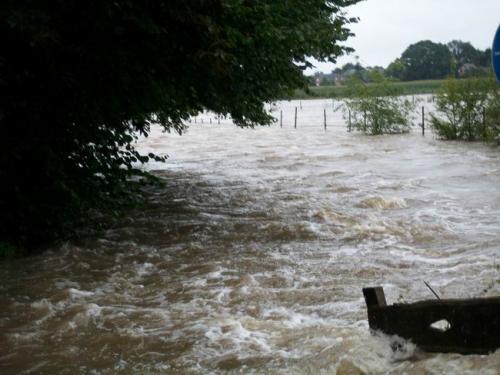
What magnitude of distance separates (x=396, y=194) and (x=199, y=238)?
651cm

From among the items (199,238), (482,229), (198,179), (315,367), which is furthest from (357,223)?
(198,179)

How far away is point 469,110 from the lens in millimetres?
32250

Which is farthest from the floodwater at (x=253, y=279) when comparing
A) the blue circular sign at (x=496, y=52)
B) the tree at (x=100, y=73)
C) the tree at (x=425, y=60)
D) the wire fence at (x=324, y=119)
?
the tree at (x=425, y=60)

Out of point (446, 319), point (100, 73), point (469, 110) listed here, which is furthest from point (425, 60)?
point (446, 319)

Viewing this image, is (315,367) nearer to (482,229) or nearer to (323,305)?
(323,305)

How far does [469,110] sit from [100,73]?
2701 cm

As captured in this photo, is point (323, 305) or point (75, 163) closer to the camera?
→ point (323, 305)

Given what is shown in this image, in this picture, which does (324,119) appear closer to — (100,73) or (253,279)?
(100,73)

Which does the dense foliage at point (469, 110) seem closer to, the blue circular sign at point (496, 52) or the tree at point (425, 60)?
the blue circular sign at point (496, 52)

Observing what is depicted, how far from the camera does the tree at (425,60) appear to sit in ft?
336

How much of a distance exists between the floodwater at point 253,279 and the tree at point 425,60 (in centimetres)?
8907

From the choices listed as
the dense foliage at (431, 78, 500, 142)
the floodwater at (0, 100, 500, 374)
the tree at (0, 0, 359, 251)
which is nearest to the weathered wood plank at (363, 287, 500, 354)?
the floodwater at (0, 100, 500, 374)

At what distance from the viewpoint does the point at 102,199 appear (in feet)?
32.7

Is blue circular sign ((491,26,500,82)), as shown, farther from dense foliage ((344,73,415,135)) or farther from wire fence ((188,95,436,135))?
dense foliage ((344,73,415,135))
